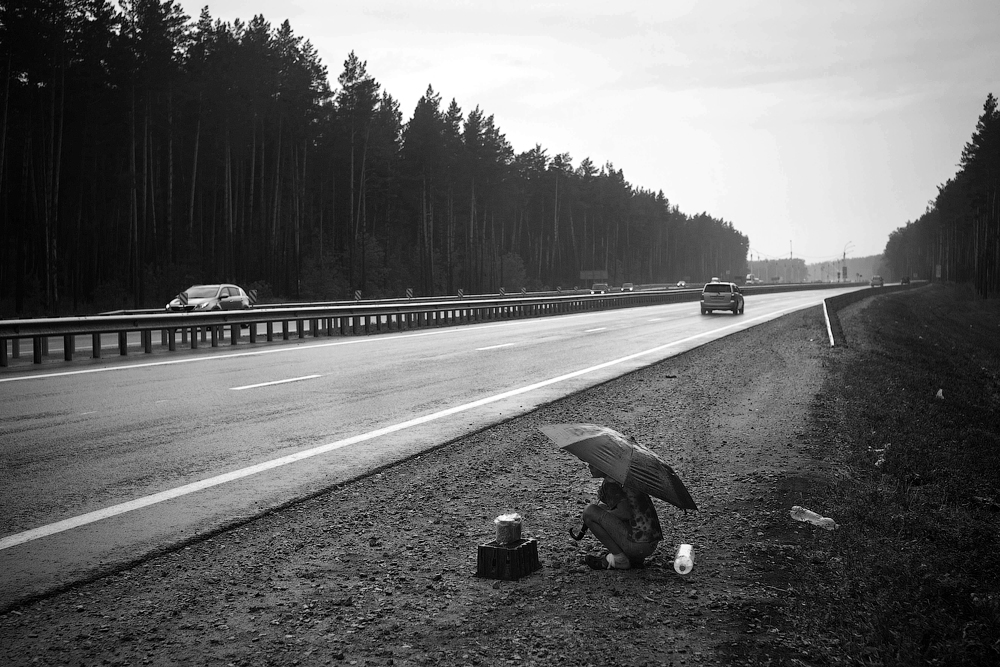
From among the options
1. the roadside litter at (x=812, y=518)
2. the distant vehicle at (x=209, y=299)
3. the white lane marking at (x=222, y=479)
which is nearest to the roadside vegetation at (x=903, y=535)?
the roadside litter at (x=812, y=518)

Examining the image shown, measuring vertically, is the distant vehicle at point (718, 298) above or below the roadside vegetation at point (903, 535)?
above

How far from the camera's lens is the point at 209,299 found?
30.3 metres

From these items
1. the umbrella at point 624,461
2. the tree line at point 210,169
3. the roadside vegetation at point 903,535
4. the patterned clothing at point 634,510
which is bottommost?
the roadside vegetation at point 903,535

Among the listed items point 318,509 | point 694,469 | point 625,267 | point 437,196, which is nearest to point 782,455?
point 694,469

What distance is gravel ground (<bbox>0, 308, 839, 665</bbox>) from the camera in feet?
13.0

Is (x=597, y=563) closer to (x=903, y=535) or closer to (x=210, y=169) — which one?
(x=903, y=535)

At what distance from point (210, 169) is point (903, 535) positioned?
7025cm

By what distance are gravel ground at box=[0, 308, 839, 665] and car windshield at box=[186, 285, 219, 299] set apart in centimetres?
2468

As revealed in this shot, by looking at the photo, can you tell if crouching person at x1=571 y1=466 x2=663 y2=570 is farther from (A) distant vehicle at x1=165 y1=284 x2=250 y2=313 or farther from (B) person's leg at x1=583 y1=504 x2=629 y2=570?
(A) distant vehicle at x1=165 y1=284 x2=250 y2=313

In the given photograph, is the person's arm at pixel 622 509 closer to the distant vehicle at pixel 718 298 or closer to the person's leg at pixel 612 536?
the person's leg at pixel 612 536

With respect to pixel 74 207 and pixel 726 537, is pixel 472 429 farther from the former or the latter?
pixel 74 207

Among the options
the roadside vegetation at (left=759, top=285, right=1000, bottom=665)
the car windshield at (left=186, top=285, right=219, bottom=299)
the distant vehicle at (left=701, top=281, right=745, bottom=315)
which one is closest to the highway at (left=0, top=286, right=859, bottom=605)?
the roadside vegetation at (left=759, top=285, right=1000, bottom=665)

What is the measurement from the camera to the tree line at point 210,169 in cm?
4794

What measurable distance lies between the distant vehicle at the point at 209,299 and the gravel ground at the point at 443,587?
2366 centimetres
